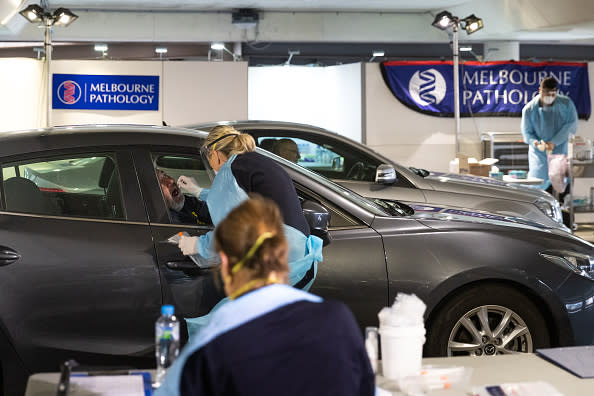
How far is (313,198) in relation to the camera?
409 centimetres

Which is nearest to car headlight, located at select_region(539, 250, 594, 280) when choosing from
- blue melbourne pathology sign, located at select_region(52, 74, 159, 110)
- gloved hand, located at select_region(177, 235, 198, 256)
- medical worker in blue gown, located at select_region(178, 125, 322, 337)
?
medical worker in blue gown, located at select_region(178, 125, 322, 337)

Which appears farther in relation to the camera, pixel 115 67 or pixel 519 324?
pixel 115 67

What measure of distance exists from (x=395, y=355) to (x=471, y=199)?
4.43 meters

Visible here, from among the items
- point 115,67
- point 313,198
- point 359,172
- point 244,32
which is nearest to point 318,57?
point 244,32

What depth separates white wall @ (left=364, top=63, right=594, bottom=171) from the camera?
13.2 metres

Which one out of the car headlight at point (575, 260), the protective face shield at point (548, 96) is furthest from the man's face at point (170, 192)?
the protective face shield at point (548, 96)

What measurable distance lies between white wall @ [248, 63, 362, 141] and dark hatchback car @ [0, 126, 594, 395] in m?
9.50

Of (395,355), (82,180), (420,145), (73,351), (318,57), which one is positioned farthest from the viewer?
(318,57)

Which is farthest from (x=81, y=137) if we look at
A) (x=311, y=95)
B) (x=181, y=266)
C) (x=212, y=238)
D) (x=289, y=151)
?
(x=311, y=95)

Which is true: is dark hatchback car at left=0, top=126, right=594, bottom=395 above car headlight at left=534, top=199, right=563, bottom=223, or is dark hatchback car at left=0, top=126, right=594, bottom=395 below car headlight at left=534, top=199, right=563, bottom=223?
below

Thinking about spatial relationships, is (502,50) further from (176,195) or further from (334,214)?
(176,195)

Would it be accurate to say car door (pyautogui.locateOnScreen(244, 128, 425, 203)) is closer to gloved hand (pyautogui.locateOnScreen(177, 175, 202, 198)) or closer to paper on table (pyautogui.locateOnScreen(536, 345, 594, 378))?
gloved hand (pyautogui.locateOnScreen(177, 175, 202, 198))

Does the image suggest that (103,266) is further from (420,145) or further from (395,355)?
(420,145)

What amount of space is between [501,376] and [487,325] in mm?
1457
